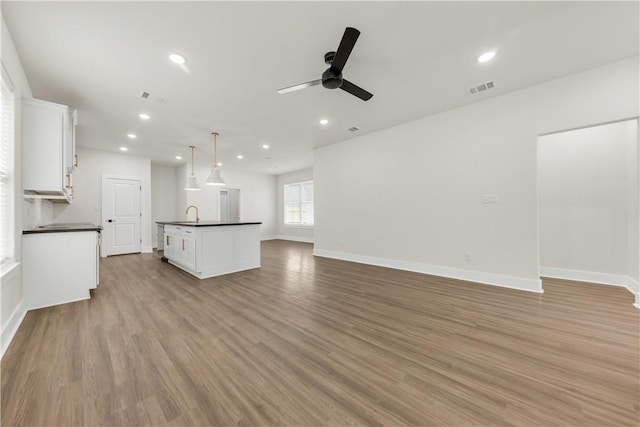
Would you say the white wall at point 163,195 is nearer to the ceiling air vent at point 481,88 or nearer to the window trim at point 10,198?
the window trim at point 10,198

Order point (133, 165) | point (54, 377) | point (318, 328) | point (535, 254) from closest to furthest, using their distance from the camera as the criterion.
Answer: point (54, 377), point (318, 328), point (535, 254), point (133, 165)

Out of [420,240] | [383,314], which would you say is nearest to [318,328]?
[383,314]

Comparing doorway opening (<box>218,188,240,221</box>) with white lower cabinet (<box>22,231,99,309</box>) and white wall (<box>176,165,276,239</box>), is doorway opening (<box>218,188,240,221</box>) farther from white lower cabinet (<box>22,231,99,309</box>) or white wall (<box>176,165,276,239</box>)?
white lower cabinet (<box>22,231,99,309</box>)

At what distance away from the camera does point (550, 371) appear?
5.49 feet

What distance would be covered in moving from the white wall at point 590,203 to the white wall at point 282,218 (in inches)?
259

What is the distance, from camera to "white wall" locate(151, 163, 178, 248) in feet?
26.3

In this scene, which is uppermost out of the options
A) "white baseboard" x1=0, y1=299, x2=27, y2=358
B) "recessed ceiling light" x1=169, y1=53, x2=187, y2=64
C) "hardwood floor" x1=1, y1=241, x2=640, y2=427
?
"recessed ceiling light" x1=169, y1=53, x2=187, y2=64

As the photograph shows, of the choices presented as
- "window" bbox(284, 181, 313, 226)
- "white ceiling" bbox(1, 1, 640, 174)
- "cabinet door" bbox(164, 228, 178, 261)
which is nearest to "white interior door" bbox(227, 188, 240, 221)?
"window" bbox(284, 181, 313, 226)

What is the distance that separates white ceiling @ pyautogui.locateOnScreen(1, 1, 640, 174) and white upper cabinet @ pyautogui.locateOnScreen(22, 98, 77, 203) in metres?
0.49

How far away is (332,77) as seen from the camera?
2.39 meters

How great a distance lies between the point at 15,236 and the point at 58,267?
687 millimetres

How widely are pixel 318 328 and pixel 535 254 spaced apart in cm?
327

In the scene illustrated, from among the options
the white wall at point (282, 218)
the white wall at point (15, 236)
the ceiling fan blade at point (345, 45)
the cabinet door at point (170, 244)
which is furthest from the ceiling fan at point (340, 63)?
the white wall at point (282, 218)

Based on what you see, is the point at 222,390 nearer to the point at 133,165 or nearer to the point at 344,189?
the point at 344,189
